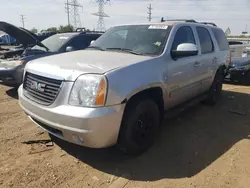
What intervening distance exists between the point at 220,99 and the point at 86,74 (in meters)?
4.94

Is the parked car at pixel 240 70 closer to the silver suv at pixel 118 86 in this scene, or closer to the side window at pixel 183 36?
the side window at pixel 183 36

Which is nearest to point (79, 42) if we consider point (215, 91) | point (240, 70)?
point (215, 91)

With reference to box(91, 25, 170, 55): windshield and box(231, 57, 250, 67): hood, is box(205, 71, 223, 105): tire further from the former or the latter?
box(231, 57, 250, 67): hood

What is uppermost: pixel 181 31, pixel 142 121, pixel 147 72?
pixel 181 31

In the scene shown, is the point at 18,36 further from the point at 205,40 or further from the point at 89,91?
the point at 89,91

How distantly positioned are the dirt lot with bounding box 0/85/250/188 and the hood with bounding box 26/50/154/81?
3.73ft

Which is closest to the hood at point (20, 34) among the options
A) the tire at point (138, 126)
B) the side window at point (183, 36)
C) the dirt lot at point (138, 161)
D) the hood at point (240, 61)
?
the dirt lot at point (138, 161)

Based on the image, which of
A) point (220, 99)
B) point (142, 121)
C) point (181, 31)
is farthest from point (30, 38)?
point (220, 99)

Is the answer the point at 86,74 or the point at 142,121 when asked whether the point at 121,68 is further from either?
the point at 142,121

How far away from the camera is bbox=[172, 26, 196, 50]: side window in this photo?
4.12 meters

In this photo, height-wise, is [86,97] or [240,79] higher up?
[86,97]

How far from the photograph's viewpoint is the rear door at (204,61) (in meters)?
4.83

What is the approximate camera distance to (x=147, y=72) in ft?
11.0

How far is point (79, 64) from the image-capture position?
321 cm
